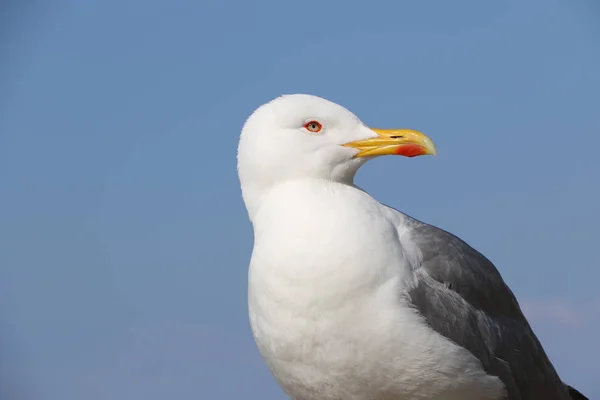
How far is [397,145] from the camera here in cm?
552

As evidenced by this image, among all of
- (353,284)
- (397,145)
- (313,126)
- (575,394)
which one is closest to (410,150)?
(397,145)

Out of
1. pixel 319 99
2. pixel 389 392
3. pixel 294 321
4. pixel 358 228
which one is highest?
pixel 319 99

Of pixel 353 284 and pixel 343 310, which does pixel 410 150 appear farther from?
pixel 343 310

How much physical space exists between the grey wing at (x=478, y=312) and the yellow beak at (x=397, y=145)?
51cm

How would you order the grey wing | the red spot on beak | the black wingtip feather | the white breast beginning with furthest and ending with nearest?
the black wingtip feather < the red spot on beak < the grey wing < the white breast

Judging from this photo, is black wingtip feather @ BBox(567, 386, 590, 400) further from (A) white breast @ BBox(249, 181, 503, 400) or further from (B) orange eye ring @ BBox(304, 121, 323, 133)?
(B) orange eye ring @ BBox(304, 121, 323, 133)

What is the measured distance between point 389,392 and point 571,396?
2.15 meters

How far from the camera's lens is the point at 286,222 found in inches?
208

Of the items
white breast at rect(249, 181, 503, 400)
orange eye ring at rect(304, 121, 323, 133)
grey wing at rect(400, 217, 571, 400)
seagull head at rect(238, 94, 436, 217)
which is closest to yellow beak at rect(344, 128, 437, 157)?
seagull head at rect(238, 94, 436, 217)

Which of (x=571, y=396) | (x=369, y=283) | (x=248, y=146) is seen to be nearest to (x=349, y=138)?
(x=248, y=146)

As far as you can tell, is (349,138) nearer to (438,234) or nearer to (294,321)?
(438,234)

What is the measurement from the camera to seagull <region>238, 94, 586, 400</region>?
16.5 feet

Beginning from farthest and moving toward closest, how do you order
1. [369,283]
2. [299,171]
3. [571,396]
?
[571,396], [299,171], [369,283]

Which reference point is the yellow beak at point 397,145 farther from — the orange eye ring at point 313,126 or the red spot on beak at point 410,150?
the orange eye ring at point 313,126
